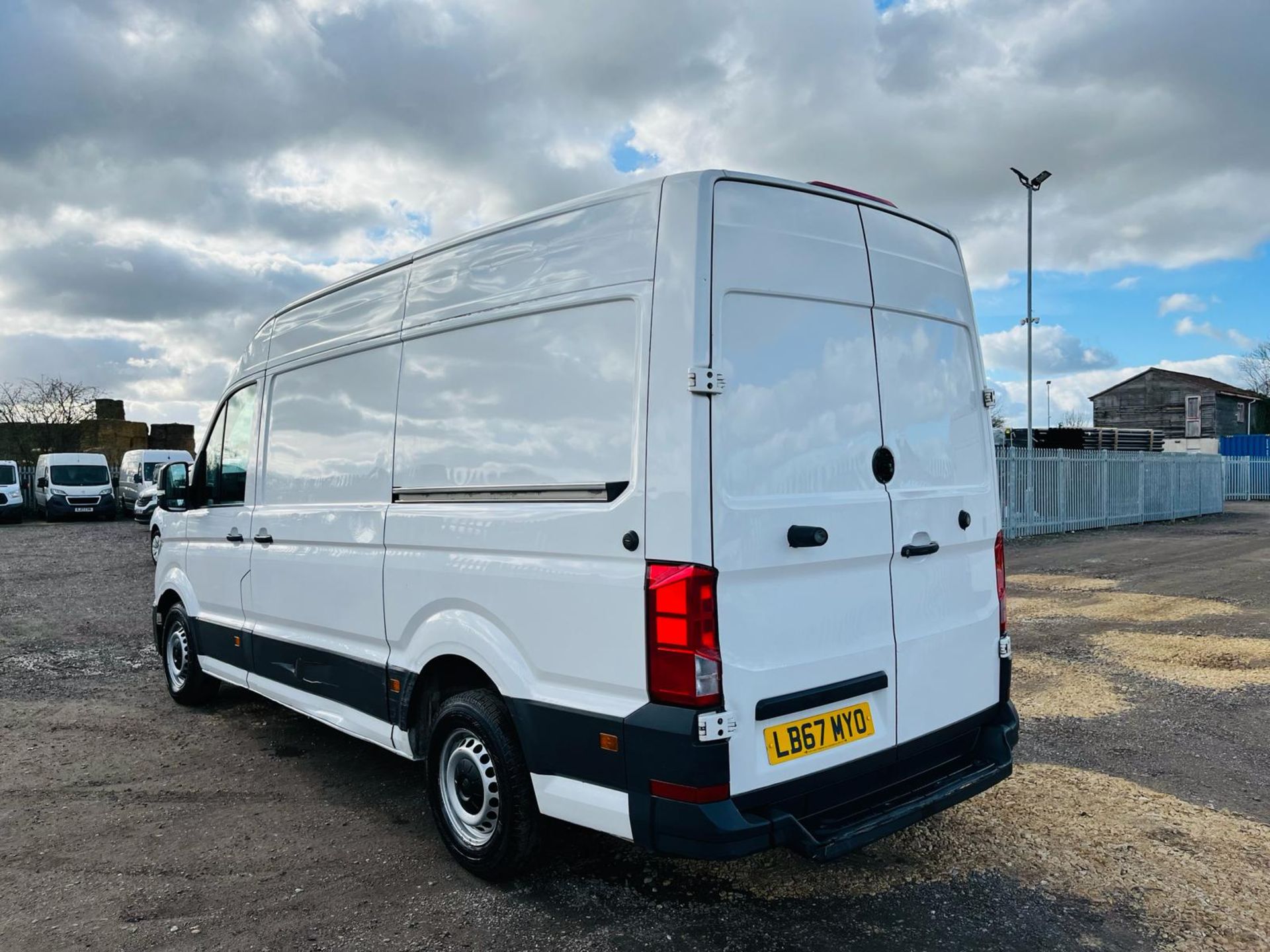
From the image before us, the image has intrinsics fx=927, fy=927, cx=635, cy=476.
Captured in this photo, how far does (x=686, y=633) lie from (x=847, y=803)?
37.8 inches

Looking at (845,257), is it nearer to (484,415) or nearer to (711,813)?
(484,415)

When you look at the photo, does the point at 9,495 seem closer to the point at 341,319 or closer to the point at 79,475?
the point at 79,475

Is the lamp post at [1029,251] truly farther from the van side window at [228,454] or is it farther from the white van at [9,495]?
the white van at [9,495]

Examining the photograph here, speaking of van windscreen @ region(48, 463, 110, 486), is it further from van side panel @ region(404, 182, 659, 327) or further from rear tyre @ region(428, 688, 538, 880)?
rear tyre @ region(428, 688, 538, 880)

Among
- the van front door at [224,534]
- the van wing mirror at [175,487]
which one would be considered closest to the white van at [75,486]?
the van wing mirror at [175,487]

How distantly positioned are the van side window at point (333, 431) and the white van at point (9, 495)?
23587 millimetres

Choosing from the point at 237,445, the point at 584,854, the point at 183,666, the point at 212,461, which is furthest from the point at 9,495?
the point at 584,854

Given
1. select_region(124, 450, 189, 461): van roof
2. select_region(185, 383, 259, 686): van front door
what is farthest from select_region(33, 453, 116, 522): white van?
select_region(185, 383, 259, 686): van front door

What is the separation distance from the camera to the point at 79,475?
24391 mm

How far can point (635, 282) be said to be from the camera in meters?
3.05

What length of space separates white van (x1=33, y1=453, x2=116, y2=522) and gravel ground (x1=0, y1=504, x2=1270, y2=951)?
20063mm

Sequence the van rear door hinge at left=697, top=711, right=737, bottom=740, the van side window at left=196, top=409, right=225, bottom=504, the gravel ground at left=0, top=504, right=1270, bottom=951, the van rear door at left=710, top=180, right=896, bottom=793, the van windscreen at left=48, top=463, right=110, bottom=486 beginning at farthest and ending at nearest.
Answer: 1. the van windscreen at left=48, top=463, right=110, bottom=486
2. the van side window at left=196, top=409, right=225, bottom=504
3. the gravel ground at left=0, top=504, right=1270, bottom=951
4. the van rear door at left=710, top=180, right=896, bottom=793
5. the van rear door hinge at left=697, top=711, right=737, bottom=740

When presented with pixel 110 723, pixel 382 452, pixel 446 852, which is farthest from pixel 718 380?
pixel 110 723

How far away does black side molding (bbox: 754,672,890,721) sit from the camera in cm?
291
